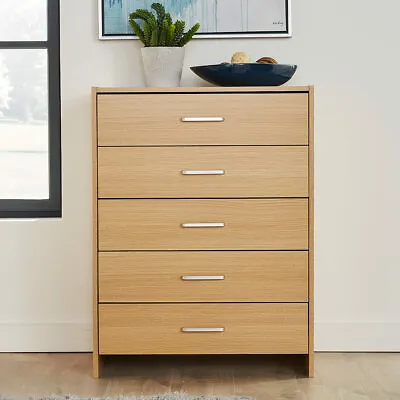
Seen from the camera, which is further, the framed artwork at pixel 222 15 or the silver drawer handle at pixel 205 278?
the framed artwork at pixel 222 15

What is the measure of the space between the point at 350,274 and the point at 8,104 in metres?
1.67

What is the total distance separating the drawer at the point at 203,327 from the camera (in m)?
2.72

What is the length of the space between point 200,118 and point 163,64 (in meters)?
0.35

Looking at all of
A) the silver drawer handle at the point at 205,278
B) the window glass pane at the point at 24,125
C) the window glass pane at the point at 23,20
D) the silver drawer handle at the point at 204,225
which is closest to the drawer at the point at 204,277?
the silver drawer handle at the point at 205,278

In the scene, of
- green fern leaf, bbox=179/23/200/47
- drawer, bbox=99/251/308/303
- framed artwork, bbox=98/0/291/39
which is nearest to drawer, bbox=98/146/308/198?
drawer, bbox=99/251/308/303

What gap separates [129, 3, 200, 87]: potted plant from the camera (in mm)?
2887

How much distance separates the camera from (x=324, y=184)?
3.10 meters

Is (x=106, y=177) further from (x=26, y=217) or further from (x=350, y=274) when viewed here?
(x=350, y=274)

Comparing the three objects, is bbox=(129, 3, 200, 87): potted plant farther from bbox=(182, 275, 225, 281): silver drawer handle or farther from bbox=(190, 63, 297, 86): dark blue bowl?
bbox=(182, 275, 225, 281): silver drawer handle

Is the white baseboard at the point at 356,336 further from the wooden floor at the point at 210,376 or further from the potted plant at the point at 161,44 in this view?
the potted plant at the point at 161,44

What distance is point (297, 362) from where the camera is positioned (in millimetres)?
2967

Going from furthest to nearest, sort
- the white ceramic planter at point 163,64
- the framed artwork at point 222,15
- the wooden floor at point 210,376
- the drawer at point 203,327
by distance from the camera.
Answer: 1. the framed artwork at point 222,15
2. the white ceramic planter at point 163,64
3. the drawer at point 203,327
4. the wooden floor at point 210,376

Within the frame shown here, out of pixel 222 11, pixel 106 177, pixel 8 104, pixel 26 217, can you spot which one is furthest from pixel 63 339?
pixel 222 11

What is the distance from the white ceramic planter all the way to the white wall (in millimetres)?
170
